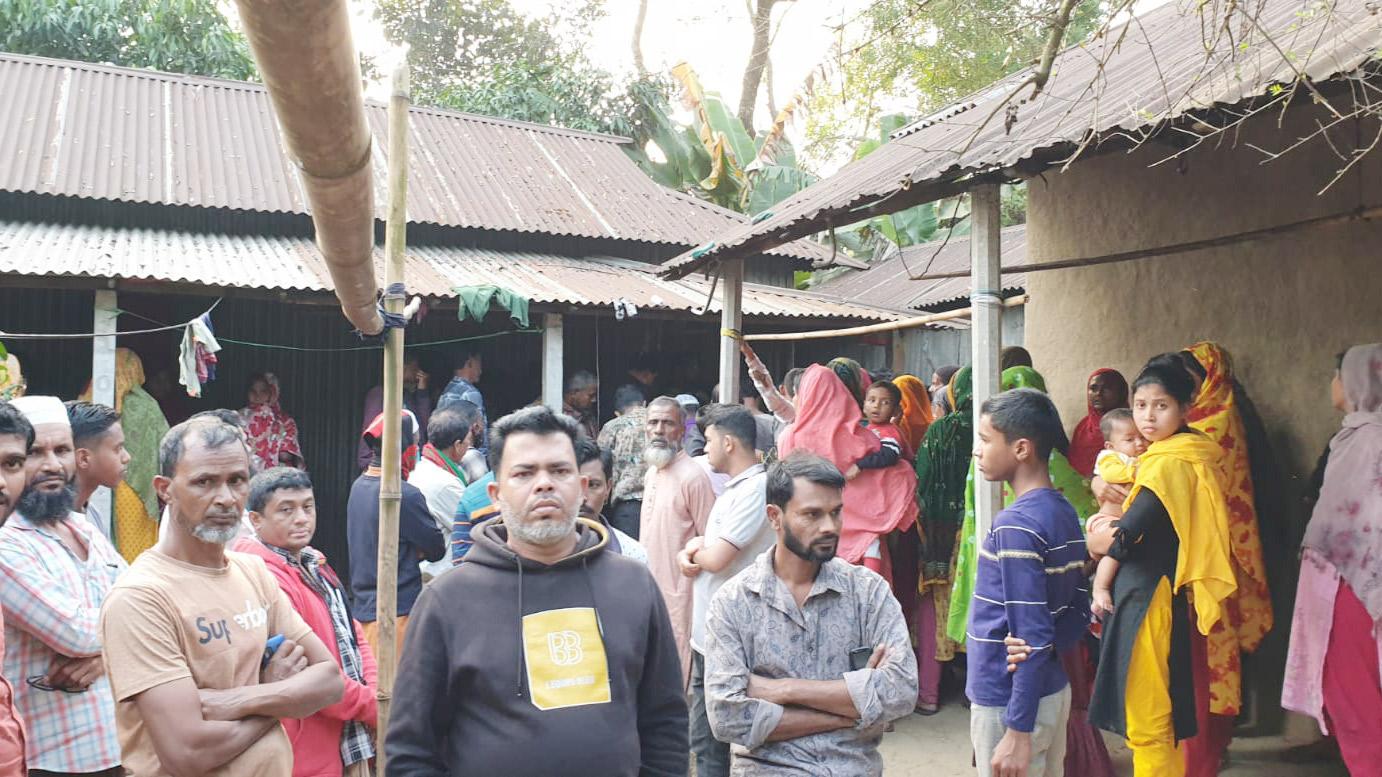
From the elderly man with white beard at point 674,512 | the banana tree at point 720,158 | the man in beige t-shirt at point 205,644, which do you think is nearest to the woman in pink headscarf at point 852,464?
the elderly man with white beard at point 674,512

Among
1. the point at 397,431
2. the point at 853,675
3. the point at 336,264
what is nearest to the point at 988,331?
the point at 853,675

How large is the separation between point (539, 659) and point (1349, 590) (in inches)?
127

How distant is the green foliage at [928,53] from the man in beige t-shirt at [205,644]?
2492mm

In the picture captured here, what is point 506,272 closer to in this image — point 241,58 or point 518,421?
point 518,421

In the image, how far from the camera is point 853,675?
2941 millimetres

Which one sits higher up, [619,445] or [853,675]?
[619,445]

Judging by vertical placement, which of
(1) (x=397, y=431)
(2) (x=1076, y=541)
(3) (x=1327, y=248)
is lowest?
(2) (x=1076, y=541)

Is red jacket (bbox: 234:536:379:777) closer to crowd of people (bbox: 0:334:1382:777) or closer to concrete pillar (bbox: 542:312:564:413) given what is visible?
crowd of people (bbox: 0:334:1382:777)

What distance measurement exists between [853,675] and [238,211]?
891 cm

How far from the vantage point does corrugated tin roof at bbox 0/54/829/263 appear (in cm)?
998

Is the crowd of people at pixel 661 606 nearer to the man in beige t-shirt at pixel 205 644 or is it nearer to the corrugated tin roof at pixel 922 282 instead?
the man in beige t-shirt at pixel 205 644

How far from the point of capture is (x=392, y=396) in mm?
3357

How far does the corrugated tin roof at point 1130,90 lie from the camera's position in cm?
346

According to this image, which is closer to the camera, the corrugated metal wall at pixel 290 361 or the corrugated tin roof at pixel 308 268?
the corrugated tin roof at pixel 308 268
